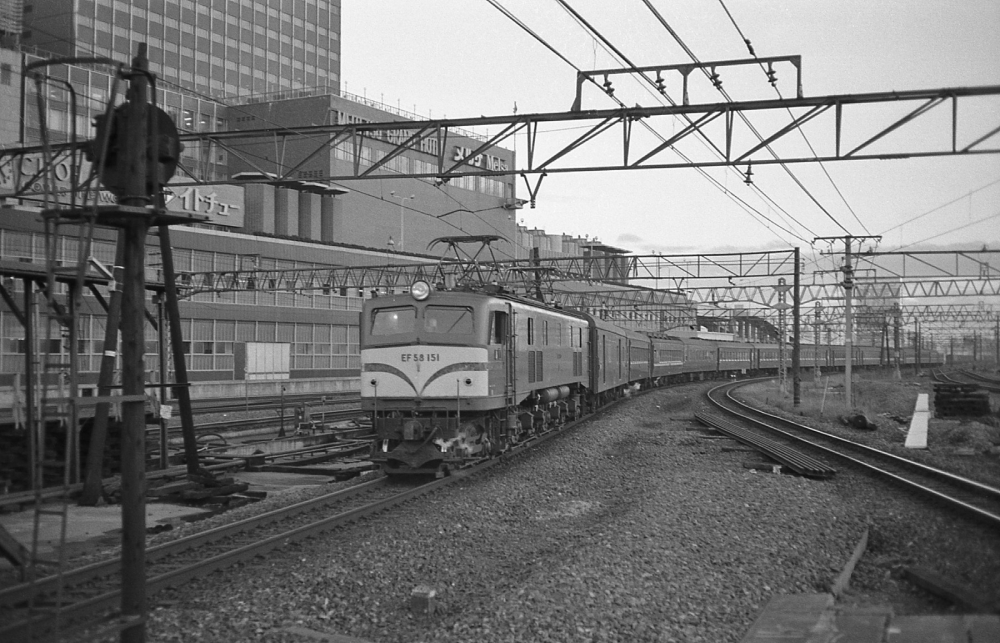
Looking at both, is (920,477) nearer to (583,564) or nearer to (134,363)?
(583,564)

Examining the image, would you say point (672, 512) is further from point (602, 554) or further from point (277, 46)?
point (277, 46)

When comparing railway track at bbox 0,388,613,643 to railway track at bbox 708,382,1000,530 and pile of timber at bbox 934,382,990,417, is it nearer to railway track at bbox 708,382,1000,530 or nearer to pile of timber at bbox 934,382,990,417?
railway track at bbox 708,382,1000,530

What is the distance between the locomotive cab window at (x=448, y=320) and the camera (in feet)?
47.4

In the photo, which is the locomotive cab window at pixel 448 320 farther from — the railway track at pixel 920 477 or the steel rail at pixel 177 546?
the railway track at pixel 920 477

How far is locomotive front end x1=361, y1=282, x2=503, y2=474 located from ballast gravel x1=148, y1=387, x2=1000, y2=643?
95 centimetres

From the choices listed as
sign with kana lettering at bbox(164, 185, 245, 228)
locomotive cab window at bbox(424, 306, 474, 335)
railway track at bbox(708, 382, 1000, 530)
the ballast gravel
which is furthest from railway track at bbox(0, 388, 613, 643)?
sign with kana lettering at bbox(164, 185, 245, 228)

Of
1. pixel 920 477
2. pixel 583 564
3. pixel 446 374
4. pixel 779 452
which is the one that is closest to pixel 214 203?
pixel 446 374

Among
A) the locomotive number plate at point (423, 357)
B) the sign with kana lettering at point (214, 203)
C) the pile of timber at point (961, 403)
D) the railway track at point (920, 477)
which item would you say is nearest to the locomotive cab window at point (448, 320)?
the locomotive number plate at point (423, 357)

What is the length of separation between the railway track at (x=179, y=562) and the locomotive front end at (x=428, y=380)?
0.73m

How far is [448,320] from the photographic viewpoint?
14.5 meters

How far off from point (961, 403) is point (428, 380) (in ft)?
75.1

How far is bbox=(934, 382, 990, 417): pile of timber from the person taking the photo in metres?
29.5

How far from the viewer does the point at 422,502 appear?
12250mm

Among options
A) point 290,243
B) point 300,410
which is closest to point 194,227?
point 290,243
